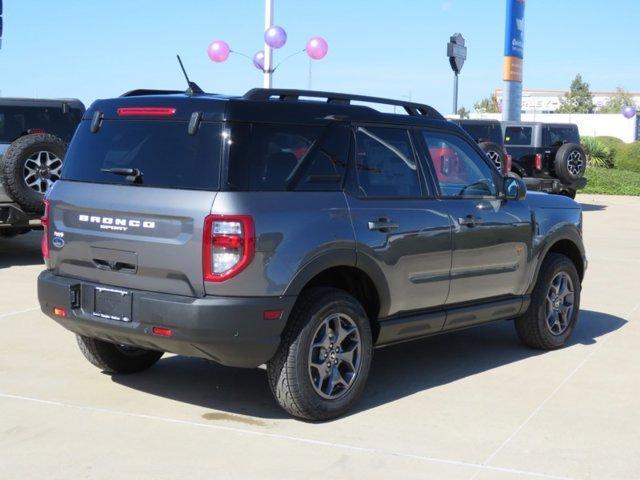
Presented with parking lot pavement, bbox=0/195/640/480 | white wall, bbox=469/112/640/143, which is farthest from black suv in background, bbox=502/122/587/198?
white wall, bbox=469/112/640/143

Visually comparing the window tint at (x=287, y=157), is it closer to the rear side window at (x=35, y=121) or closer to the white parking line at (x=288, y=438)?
the white parking line at (x=288, y=438)

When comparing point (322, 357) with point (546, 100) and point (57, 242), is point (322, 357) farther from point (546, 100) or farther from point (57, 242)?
point (546, 100)

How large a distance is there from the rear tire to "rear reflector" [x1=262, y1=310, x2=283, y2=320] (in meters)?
1.62

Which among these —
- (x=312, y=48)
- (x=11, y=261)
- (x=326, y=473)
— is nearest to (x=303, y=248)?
(x=326, y=473)

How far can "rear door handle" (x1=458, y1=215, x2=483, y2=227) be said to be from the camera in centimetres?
641

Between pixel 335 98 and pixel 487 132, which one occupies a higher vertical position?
pixel 335 98

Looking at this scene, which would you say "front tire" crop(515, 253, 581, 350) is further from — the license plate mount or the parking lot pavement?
the license plate mount

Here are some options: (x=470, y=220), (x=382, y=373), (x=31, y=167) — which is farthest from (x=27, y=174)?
(x=470, y=220)

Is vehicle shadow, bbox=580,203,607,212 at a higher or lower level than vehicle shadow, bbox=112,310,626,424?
lower

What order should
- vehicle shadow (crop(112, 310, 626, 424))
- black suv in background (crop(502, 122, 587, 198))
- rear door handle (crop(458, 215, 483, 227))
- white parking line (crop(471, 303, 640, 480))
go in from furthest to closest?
black suv in background (crop(502, 122, 587, 198)), rear door handle (crop(458, 215, 483, 227)), vehicle shadow (crop(112, 310, 626, 424)), white parking line (crop(471, 303, 640, 480))

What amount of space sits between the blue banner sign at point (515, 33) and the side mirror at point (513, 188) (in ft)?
76.7

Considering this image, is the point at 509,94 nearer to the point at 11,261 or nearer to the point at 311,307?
the point at 11,261

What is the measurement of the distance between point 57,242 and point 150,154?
2.70 ft

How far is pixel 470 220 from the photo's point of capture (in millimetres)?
6480
